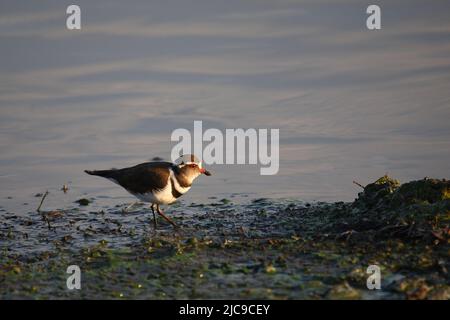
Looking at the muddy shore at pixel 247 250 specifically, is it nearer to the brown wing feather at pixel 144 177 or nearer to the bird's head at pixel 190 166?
the brown wing feather at pixel 144 177

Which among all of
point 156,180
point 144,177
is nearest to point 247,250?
point 156,180

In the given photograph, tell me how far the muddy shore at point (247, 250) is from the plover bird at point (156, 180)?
1.07ft

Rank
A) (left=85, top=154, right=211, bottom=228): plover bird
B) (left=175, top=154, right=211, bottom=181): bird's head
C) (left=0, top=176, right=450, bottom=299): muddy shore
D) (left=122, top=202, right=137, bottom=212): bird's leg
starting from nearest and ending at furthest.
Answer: (left=0, top=176, right=450, bottom=299): muddy shore, (left=85, top=154, right=211, bottom=228): plover bird, (left=175, top=154, right=211, bottom=181): bird's head, (left=122, top=202, right=137, bottom=212): bird's leg

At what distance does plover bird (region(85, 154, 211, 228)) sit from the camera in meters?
10.7

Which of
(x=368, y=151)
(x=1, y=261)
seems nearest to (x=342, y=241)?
(x=1, y=261)

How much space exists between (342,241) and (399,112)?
22.0 ft

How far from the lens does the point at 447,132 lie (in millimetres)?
13555

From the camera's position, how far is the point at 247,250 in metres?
8.38

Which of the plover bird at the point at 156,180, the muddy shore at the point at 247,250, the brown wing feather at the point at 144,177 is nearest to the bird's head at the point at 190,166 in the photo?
the plover bird at the point at 156,180

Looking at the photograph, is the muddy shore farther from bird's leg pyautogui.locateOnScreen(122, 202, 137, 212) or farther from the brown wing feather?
the brown wing feather

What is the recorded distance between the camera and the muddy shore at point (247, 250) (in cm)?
709

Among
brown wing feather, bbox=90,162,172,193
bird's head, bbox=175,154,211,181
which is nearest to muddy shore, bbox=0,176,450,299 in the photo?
brown wing feather, bbox=90,162,172,193

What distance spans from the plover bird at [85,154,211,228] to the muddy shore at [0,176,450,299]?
326 millimetres
